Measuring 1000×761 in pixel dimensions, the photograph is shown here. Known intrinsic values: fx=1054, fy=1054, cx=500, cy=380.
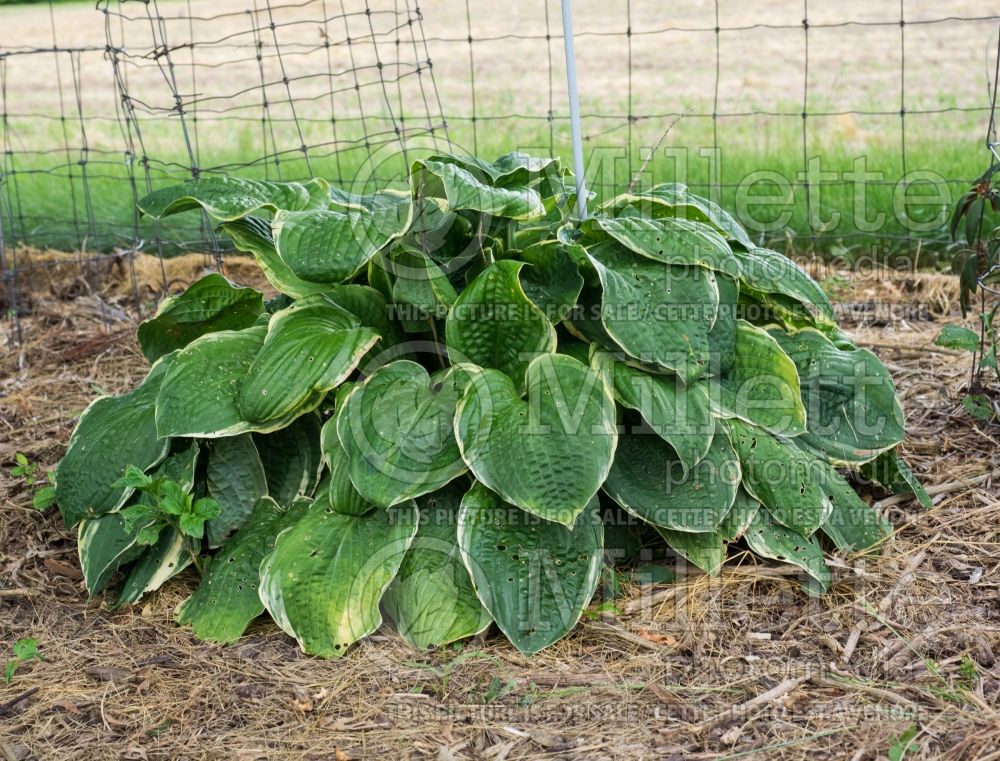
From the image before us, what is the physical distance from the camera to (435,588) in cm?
233

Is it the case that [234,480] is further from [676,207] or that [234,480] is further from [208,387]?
[676,207]

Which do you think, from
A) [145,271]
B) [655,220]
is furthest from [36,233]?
[655,220]

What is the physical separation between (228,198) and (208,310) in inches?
16.4

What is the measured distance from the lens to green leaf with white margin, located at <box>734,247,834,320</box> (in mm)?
2662

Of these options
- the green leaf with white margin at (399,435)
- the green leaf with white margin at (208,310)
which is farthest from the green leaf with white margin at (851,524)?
the green leaf with white margin at (208,310)

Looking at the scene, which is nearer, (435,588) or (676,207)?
(435,588)

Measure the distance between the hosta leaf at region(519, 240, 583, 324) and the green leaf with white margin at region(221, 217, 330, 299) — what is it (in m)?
0.51

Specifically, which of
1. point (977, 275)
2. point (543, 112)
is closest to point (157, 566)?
point (977, 275)

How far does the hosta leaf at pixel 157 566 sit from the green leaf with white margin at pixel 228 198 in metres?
0.79

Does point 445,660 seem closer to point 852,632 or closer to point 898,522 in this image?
point 852,632

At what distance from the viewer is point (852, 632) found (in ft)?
7.36

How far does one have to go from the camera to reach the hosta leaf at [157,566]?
8.17 ft

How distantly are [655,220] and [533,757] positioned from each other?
1308 mm

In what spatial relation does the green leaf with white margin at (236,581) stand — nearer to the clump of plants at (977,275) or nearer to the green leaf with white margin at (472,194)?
the green leaf with white margin at (472,194)
